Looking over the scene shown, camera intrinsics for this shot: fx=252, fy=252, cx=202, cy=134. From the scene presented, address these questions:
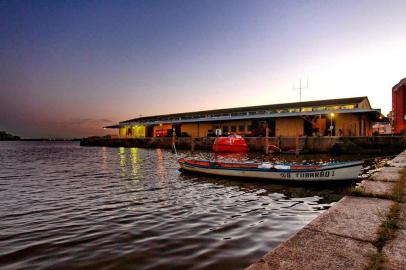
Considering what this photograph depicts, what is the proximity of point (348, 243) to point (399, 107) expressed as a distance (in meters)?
61.4

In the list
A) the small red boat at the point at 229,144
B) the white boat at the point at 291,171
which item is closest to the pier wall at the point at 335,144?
the small red boat at the point at 229,144

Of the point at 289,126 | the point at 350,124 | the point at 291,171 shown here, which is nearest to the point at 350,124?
the point at 350,124

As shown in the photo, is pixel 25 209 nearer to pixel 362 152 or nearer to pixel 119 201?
pixel 119 201

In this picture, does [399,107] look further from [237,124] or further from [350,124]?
[237,124]

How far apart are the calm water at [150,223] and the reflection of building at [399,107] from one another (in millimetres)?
49801

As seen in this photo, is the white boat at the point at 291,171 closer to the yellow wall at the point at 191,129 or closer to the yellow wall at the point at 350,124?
the yellow wall at the point at 350,124

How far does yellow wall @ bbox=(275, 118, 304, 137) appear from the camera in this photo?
41594mm

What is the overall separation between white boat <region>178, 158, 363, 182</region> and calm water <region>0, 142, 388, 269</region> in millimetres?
621

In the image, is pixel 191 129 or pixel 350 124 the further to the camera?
pixel 191 129

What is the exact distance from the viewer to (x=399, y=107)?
5119 cm

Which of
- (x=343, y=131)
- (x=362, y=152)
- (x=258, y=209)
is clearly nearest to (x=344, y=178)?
(x=258, y=209)

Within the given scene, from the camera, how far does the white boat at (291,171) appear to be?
40.8 feet

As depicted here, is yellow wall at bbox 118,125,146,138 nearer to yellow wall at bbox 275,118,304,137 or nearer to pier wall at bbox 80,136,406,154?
pier wall at bbox 80,136,406,154

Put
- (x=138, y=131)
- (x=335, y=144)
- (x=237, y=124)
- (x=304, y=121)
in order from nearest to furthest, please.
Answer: (x=335, y=144) → (x=304, y=121) → (x=237, y=124) → (x=138, y=131)
